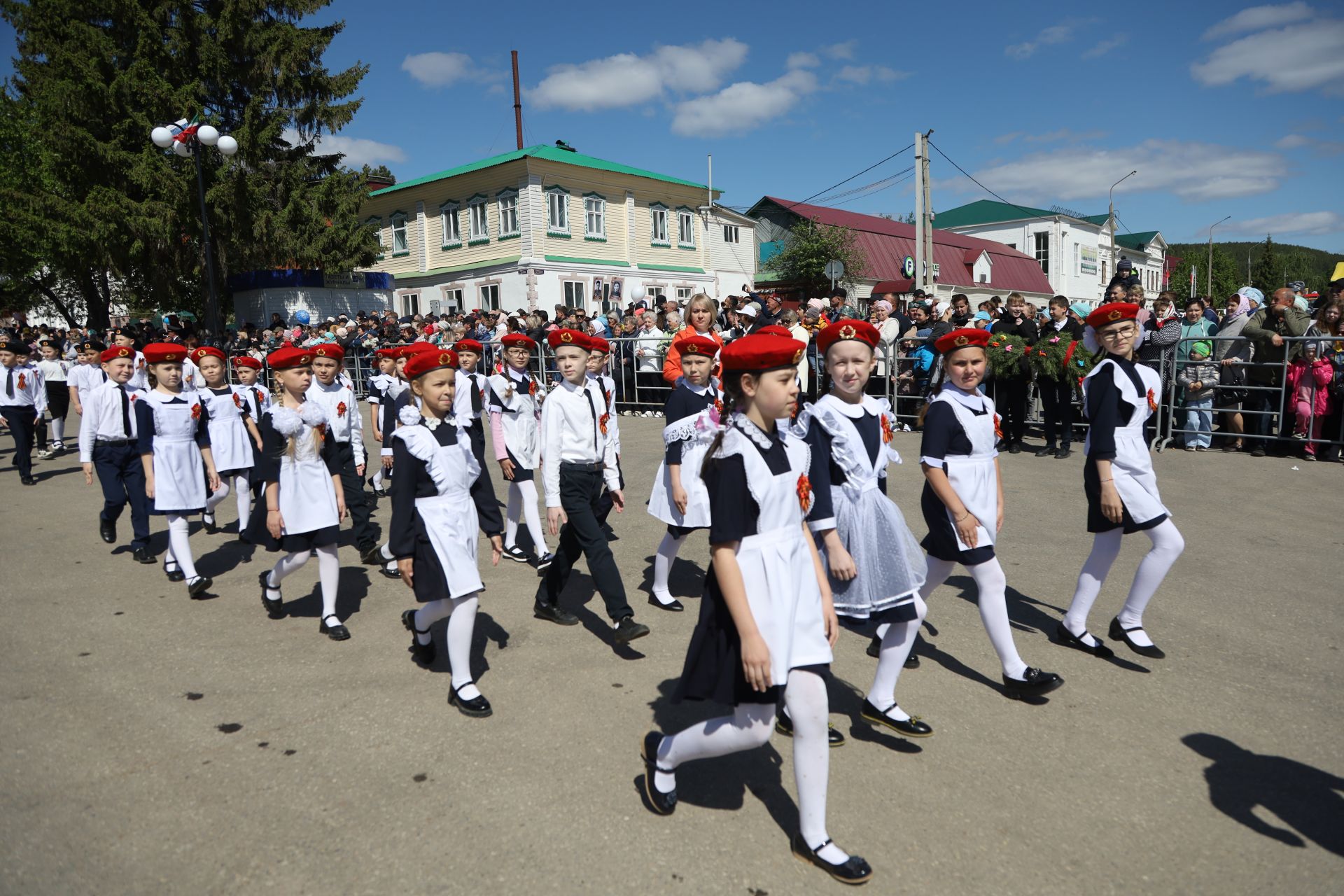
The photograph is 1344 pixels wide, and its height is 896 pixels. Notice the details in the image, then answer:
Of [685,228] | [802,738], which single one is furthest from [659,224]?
[802,738]

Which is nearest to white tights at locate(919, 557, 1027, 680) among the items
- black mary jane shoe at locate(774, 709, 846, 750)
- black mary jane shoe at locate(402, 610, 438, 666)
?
black mary jane shoe at locate(774, 709, 846, 750)

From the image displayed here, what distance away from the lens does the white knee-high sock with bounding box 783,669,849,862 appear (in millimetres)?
2975

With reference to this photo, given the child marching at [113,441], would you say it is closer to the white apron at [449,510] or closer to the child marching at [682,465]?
the white apron at [449,510]

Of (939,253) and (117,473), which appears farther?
(939,253)

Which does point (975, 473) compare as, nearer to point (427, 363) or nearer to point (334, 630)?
point (427, 363)

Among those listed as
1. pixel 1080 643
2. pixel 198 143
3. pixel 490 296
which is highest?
pixel 198 143

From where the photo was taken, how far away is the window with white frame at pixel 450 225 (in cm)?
3606

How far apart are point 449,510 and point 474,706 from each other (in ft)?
3.47

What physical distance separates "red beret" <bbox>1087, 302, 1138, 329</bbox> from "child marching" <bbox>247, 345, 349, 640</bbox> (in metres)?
5.04

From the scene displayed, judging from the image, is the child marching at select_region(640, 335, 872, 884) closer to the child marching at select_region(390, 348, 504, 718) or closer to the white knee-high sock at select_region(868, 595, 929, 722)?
the white knee-high sock at select_region(868, 595, 929, 722)

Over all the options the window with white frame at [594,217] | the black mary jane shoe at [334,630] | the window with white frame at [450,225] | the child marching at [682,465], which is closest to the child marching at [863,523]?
the child marching at [682,465]

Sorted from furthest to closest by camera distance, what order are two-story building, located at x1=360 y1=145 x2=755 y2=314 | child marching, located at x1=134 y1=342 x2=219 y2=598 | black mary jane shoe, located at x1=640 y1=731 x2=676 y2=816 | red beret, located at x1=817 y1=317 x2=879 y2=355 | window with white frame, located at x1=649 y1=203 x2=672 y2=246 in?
window with white frame, located at x1=649 y1=203 x2=672 y2=246
two-story building, located at x1=360 y1=145 x2=755 y2=314
child marching, located at x1=134 y1=342 x2=219 y2=598
red beret, located at x1=817 y1=317 x2=879 y2=355
black mary jane shoe, located at x1=640 y1=731 x2=676 y2=816

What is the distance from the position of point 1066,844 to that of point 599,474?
11.8ft

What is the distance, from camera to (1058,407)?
1177cm
